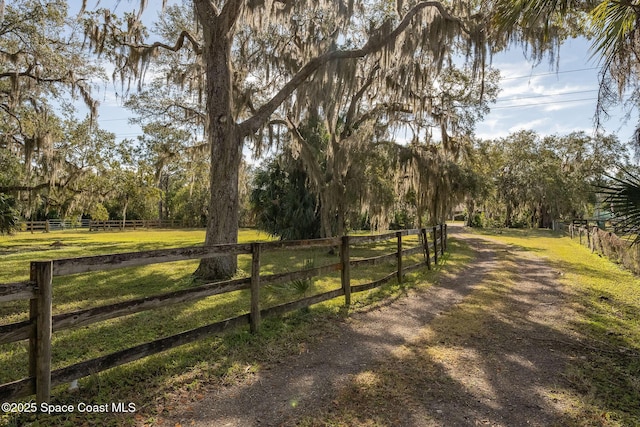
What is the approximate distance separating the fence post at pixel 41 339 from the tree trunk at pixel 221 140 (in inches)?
221

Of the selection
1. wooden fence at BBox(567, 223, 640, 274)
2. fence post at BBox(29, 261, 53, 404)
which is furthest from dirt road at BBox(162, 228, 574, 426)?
wooden fence at BBox(567, 223, 640, 274)

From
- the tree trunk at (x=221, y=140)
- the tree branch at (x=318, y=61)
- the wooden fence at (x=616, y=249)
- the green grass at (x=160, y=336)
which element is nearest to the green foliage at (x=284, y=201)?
the tree branch at (x=318, y=61)

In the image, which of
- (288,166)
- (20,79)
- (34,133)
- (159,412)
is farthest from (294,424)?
(34,133)

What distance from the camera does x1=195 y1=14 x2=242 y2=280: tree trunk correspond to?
852 cm

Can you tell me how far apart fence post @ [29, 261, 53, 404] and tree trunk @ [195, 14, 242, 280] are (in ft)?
18.4

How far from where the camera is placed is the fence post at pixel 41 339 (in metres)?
2.84

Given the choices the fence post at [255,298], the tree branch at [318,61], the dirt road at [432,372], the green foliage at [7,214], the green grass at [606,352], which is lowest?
the dirt road at [432,372]

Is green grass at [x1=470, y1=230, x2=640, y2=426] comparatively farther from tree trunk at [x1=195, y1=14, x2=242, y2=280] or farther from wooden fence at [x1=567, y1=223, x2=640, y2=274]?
tree trunk at [x1=195, y1=14, x2=242, y2=280]

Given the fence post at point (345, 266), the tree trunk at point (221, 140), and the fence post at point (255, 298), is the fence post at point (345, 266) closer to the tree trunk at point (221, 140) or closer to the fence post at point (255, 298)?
the fence post at point (255, 298)

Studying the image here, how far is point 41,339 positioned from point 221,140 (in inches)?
247

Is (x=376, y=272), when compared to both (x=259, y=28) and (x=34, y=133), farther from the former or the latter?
(x=34, y=133)

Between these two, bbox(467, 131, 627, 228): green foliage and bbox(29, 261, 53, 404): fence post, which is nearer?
bbox(29, 261, 53, 404): fence post

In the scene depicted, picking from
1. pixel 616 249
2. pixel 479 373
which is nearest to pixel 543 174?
pixel 616 249

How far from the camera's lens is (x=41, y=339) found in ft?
9.32
